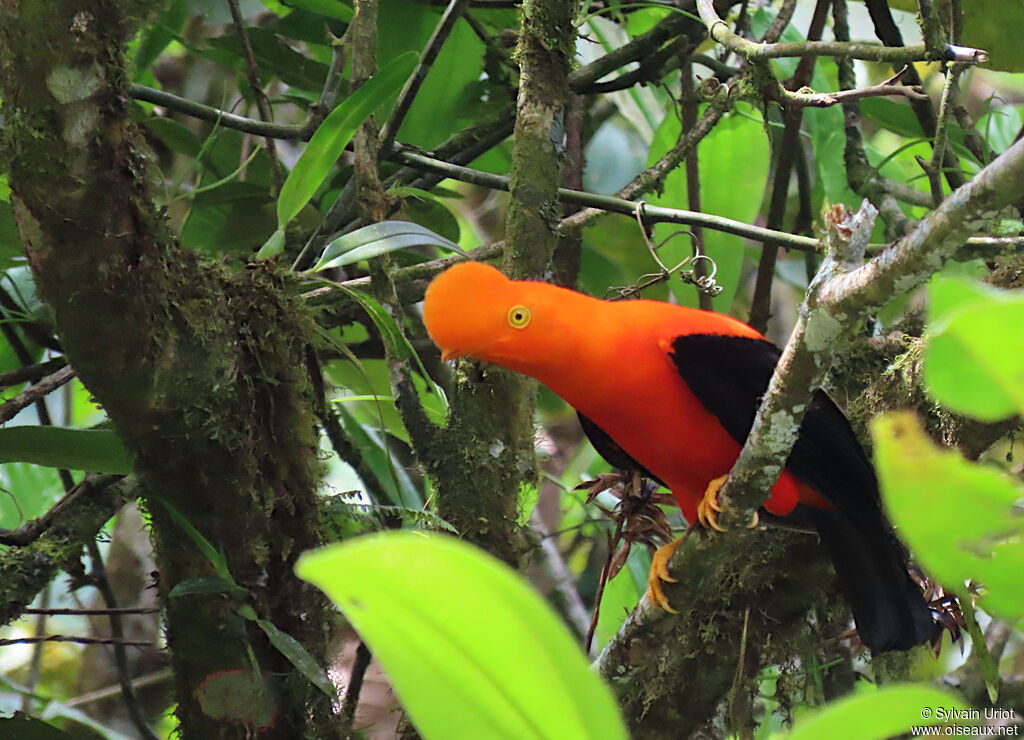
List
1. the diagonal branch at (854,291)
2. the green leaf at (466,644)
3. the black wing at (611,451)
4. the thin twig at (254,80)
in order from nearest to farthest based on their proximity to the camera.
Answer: the green leaf at (466,644) → the diagonal branch at (854,291) → the black wing at (611,451) → the thin twig at (254,80)

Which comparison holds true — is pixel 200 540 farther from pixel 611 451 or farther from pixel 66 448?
pixel 611 451

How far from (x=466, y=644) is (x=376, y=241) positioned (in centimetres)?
97

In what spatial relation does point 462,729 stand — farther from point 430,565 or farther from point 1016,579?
point 1016,579

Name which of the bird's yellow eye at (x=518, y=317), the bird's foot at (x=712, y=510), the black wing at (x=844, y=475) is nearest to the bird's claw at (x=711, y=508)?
the bird's foot at (x=712, y=510)

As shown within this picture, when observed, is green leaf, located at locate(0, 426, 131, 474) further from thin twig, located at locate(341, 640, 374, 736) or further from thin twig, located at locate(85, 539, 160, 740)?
thin twig, located at locate(85, 539, 160, 740)

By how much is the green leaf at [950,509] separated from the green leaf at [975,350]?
29 mm

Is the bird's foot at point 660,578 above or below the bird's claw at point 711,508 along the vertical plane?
below

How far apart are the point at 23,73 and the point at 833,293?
102 cm

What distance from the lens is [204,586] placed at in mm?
1286

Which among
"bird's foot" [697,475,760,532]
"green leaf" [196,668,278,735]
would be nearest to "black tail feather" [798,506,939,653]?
"bird's foot" [697,475,760,532]

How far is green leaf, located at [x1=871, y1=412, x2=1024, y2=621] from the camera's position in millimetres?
389

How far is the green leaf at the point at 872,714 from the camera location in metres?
0.49

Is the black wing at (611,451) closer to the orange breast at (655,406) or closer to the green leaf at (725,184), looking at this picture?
the orange breast at (655,406)

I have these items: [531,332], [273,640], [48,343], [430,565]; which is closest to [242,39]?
[48,343]
